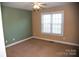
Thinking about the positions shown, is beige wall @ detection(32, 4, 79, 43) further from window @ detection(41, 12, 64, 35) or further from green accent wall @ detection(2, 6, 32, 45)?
green accent wall @ detection(2, 6, 32, 45)

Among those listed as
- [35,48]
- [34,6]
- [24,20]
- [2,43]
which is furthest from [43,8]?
[2,43]

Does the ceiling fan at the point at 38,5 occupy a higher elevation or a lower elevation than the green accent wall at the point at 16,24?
higher

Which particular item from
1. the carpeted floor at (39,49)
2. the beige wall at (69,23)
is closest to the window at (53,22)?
the beige wall at (69,23)

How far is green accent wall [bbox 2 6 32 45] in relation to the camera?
132 centimetres

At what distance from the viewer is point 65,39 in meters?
1.35

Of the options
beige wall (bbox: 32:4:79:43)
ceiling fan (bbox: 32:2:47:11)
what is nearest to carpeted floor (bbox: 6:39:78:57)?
beige wall (bbox: 32:4:79:43)

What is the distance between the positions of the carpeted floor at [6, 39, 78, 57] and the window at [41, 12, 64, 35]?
205 mm

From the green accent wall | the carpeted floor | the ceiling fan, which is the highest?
the ceiling fan

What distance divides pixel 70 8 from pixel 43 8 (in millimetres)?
426

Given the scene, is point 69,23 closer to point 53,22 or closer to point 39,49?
point 53,22

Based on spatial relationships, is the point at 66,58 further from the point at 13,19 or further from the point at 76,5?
the point at 13,19

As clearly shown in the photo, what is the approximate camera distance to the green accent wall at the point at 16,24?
132cm

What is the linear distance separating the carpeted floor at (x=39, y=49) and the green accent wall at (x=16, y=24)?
0.43ft

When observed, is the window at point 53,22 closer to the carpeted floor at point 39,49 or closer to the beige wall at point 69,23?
the beige wall at point 69,23
